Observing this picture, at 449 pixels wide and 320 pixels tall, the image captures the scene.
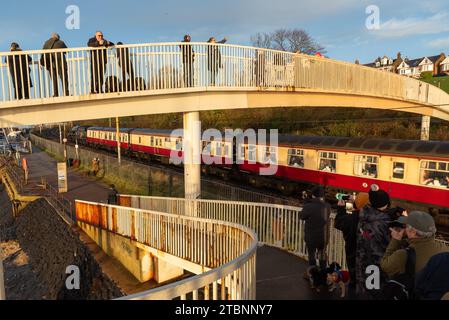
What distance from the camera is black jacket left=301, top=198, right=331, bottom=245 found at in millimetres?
5484

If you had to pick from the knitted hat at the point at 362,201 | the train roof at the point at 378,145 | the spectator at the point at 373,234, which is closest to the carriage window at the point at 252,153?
the train roof at the point at 378,145

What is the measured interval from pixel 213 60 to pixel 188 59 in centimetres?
87

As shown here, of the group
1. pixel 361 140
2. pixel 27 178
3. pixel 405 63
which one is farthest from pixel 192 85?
pixel 405 63

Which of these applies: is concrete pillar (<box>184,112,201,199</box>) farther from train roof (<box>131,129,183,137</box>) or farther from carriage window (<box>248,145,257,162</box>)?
train roof (<box>131,129,183,137</box>)

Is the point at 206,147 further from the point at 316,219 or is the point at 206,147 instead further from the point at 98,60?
the point at 316,219

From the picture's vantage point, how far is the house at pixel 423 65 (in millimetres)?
75438

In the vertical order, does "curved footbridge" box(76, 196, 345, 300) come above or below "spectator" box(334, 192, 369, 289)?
below

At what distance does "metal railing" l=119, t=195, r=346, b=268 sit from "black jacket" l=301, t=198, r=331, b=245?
3.99ft

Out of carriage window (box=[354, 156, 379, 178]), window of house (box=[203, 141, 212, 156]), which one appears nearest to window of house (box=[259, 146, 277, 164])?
carriage window (box=[354, 156, 379, 178])

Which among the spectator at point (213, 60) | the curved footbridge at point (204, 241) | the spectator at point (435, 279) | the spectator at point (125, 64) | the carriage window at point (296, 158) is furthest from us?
the carriage window at point (296, 158)

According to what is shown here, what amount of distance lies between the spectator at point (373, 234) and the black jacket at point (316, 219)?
94cm

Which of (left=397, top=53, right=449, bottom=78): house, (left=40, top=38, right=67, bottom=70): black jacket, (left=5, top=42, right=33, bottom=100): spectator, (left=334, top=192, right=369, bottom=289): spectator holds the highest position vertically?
(left=397, top=53, right=449, bottom=78): house

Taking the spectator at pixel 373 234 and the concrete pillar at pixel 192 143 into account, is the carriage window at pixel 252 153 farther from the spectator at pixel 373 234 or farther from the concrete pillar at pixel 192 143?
the spectator at pixel 373 234

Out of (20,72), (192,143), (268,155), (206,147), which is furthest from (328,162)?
(20,72)
